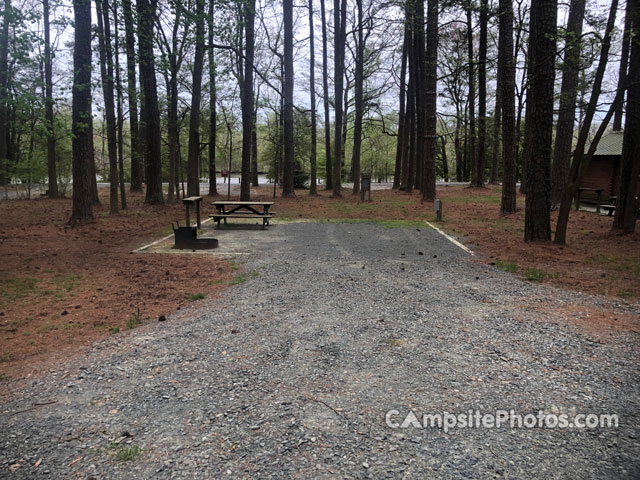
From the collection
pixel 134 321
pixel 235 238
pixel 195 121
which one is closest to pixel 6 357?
pixel 134 321

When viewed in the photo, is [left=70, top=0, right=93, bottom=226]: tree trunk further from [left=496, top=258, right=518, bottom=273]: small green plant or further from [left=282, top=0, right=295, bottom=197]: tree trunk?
[left=282, top=0, right=295, bottom=197]: tree trunk

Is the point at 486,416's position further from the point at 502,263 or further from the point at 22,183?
the point at 22,183

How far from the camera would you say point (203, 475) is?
7.29 feet

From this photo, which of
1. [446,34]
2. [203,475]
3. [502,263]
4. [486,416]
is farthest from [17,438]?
[446,34]

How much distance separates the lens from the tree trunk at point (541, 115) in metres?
8.41

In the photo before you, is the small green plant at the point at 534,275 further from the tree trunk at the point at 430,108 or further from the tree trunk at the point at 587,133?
the tree trunk at the point at 430,108

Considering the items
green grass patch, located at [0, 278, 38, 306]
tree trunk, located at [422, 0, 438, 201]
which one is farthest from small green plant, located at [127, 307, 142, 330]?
tree trunk, located at [422, 0, 438, 201]

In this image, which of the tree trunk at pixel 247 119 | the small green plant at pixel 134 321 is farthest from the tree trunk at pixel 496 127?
the small green plant at pixel 134 321

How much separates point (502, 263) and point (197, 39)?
11159mm

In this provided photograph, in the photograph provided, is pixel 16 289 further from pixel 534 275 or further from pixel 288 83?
pixel 288 83

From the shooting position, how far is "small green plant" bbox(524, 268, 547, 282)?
6.25 m

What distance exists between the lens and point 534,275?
6410 millimetres

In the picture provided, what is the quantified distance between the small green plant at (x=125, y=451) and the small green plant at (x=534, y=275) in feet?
18.3

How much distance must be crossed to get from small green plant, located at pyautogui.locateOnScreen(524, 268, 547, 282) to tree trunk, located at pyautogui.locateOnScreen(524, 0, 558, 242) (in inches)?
93.3
